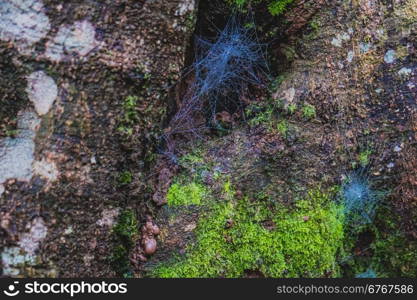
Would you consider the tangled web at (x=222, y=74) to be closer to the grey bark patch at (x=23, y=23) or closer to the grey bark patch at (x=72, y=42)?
the grey bark patch at (x=72, y=42)

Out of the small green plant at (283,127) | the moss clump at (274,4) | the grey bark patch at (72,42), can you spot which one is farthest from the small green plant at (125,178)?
the moss clump at (274,4)

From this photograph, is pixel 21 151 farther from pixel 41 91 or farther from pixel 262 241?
pixel 262 241

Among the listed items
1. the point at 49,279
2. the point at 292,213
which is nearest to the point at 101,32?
the point at 49,279

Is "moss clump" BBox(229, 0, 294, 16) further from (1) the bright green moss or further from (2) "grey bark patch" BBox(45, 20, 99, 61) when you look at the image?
(1) the bright green moss

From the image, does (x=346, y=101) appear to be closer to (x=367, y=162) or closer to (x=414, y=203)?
(x=367, y=162)

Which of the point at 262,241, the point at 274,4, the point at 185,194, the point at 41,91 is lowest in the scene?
the point at 262,241

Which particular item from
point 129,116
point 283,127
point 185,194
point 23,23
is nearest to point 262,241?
point 185,194
